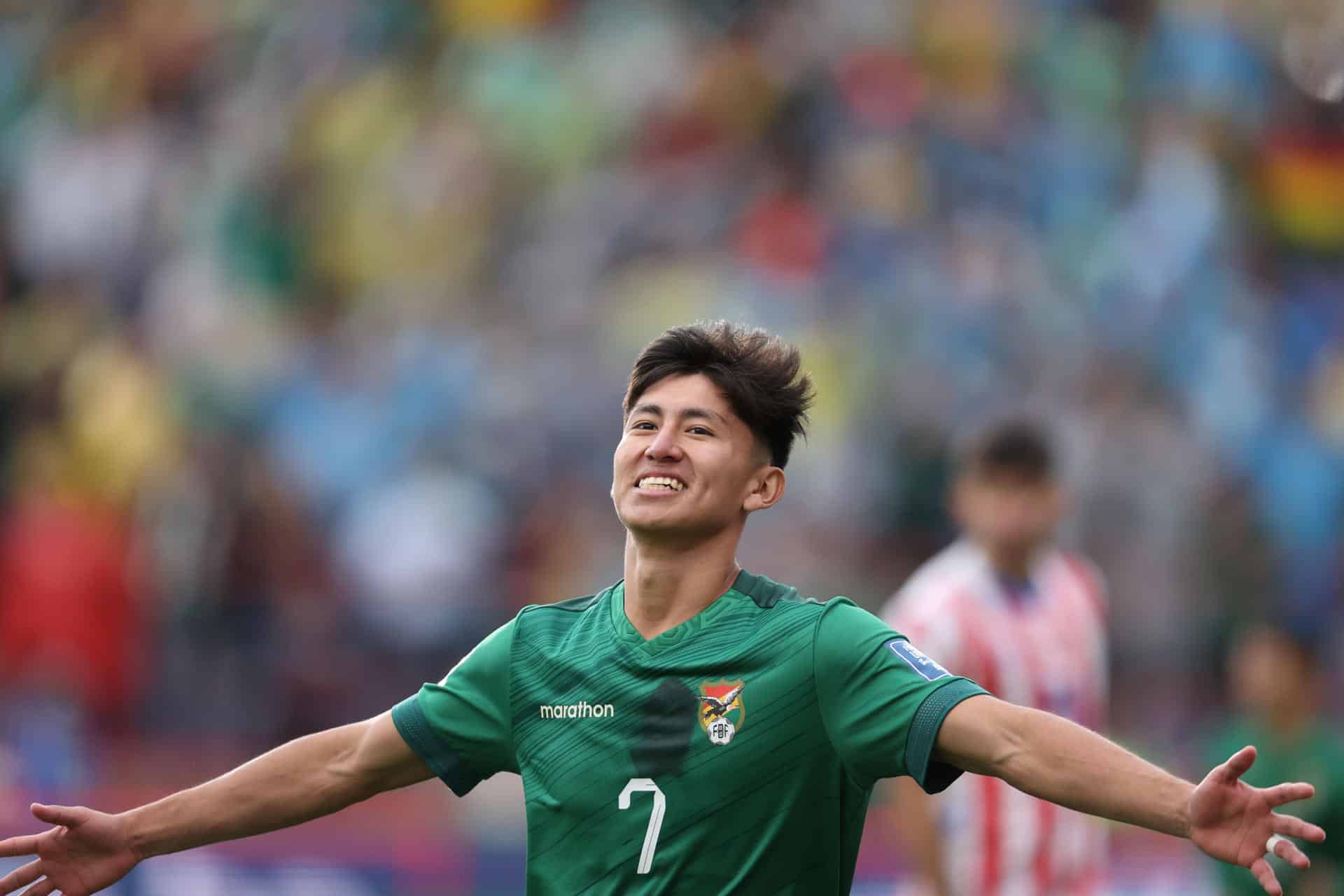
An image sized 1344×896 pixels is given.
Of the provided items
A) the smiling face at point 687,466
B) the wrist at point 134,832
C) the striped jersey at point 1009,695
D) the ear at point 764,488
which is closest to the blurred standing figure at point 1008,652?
the striped jersey at point 1009,695

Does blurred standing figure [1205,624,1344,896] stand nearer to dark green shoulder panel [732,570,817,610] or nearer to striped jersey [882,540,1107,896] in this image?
striped jersey [882,540,1107,896]

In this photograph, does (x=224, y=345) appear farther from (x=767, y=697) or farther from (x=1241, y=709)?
(x=767, y=697)

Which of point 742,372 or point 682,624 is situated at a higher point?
point 742,372

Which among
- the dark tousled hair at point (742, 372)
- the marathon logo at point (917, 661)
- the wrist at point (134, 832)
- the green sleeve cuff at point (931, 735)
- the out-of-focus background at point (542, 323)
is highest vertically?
the out-of-focus background at point (542, 323)

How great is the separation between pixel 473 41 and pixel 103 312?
354 centimetres

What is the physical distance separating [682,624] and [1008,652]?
2566 millimetres

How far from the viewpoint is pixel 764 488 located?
422 cm

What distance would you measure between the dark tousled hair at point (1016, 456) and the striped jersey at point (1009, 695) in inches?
13.7

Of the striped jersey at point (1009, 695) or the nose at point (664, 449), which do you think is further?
the striped jersey at point (1009, 695)

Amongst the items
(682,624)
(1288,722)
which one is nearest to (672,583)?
(682,624)

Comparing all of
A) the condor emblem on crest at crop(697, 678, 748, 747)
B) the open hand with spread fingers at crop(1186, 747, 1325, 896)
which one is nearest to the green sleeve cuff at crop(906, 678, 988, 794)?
the condor emblem on crest at crop(697, 678, 748, 747)

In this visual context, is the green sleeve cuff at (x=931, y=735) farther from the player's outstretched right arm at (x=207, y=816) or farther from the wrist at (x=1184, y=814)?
the player's outstretched right arm at (x=207, y=816)

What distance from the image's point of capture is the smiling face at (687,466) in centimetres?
405

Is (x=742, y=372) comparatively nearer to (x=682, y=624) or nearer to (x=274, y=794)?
(x=682, y=624)
